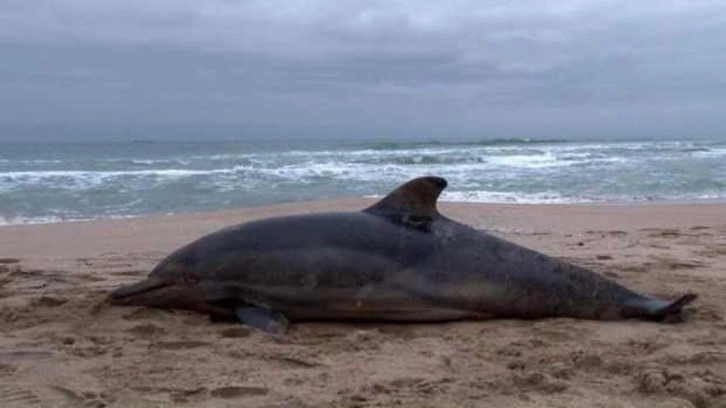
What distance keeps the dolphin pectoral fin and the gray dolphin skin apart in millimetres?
11

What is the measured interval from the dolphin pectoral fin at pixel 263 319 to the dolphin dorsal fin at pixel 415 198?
1.03 m

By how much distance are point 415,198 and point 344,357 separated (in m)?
1.59

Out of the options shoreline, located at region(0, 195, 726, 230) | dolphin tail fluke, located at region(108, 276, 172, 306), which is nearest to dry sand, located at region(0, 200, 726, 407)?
dolphin tail fluke, located at region(108, 276, 172, 306)

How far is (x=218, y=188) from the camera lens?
20969 mm

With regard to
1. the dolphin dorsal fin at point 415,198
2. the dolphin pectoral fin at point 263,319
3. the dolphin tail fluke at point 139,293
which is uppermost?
the dolphin dorsal fin at point 415,198

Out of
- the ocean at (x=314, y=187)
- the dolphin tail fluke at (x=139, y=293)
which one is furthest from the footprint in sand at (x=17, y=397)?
the ocean at (x=314, y=187)

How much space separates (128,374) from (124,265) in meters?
3.92

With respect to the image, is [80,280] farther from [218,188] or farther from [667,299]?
[218,188]

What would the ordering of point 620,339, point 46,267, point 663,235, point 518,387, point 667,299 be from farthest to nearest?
point 663,235 → point 46,267 → point 667,299 → point 620,339 → point 518,387

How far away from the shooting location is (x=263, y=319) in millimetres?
5602

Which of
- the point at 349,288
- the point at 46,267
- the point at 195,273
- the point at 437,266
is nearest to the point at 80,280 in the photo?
the point at 46,267

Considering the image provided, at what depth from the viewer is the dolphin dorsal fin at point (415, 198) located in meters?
5.95

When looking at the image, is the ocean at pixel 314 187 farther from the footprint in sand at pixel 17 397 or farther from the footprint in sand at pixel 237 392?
the footprint in sand at pixel 237 392

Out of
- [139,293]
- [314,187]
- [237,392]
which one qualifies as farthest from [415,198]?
[314,187]
